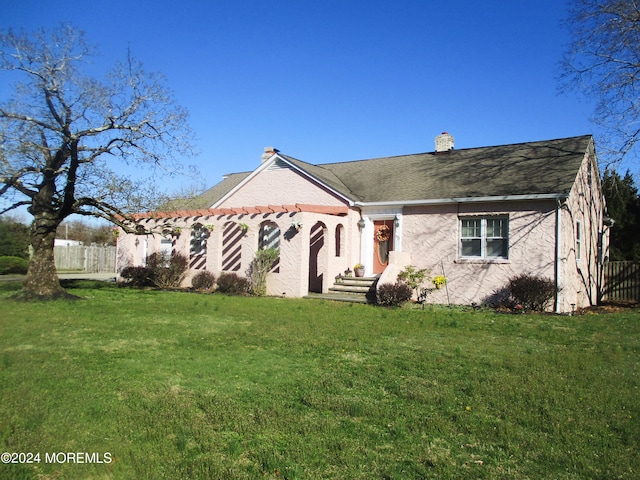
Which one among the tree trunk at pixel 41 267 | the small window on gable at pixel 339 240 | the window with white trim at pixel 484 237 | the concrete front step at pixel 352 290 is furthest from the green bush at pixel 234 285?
the window with white trim at pixel 484 237

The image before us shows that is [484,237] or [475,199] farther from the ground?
[475,199]

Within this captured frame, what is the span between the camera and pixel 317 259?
18672 mm

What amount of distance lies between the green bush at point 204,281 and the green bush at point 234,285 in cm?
91

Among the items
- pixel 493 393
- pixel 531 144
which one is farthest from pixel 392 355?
pixel 531 144

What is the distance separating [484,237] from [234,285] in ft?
29.4

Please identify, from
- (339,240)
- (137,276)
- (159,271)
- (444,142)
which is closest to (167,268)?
(159,271)

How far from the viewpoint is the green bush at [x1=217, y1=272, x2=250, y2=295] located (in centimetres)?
1738

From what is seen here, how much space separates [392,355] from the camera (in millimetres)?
7609

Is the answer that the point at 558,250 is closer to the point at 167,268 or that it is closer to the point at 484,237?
the point at 484,237

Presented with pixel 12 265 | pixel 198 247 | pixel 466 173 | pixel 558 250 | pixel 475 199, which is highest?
pixel 466 173

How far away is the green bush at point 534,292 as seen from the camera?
44.9 feet

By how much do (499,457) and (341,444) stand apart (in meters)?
1.36

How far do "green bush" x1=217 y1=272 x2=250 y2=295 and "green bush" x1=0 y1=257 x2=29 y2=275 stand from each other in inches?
752

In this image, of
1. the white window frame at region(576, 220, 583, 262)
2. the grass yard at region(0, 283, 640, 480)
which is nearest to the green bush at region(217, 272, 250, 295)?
the grass yard at region(0, 283, 640, 480)
